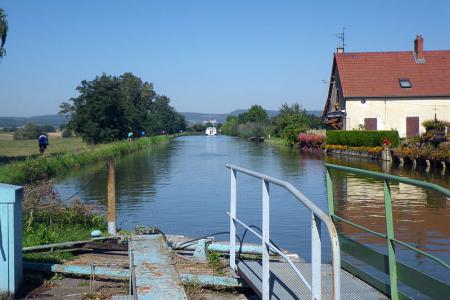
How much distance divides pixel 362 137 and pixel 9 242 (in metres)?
34.6

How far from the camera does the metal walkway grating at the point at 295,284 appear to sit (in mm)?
Result: 4789

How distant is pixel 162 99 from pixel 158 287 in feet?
488

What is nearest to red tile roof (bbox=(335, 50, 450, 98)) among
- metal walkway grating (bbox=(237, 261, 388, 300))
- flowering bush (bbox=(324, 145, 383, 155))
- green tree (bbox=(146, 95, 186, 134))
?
flowering bush (bbox=(324, 145, 383, 155))

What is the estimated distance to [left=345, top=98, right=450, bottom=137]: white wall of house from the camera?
153 ft

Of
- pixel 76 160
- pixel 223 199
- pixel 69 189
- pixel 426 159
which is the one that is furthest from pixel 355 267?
pixel 76 160

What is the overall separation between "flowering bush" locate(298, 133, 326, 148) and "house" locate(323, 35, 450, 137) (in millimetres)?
2040

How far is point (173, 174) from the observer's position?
1084 inches

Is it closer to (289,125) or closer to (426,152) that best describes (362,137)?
(426,152)

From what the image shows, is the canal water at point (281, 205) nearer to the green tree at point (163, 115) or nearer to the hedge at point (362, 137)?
the hedge at point (362, 137)

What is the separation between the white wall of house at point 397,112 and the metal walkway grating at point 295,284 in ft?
139

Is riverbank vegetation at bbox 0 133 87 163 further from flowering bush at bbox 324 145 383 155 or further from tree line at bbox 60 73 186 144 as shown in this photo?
flowering bush at bbox 324 145 383 155

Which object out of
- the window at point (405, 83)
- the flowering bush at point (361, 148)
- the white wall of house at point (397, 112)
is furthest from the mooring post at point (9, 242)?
the window at point (405, 83)

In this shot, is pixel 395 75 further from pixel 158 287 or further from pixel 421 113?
pixel 158 287

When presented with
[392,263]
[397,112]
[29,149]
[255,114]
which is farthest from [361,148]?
[255,114]
